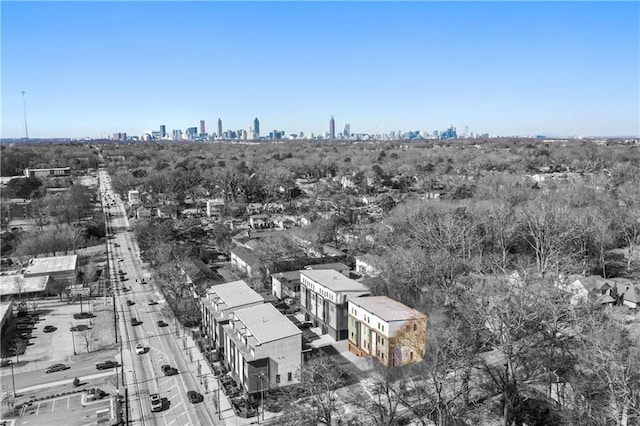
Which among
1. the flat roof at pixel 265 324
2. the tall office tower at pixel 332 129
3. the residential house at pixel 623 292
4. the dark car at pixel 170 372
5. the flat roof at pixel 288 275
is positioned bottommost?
the dark car at pixel 170 372

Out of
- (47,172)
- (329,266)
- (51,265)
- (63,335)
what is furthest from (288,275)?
(47,172)

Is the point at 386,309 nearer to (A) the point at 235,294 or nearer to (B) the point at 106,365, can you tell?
(A) the point at 235,294

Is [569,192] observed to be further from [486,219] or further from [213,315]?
[213,315]

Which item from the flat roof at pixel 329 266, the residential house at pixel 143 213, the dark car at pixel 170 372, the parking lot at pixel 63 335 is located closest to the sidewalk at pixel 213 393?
the dark car at pixel 170 372

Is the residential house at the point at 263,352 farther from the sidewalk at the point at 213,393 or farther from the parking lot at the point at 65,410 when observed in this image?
the parking lot at the point at 65,410

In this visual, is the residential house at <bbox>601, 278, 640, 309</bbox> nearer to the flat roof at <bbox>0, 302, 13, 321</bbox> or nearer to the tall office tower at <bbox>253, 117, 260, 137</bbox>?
the flat roof at <bbox>0, 302, 13, 321</bbox>

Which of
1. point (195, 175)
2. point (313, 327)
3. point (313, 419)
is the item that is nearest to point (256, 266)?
point (313, 327)

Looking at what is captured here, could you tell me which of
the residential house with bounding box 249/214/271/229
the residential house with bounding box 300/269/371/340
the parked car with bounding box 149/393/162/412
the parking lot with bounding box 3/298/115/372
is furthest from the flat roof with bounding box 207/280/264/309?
the residential house with bounding box 249/214/271/229
